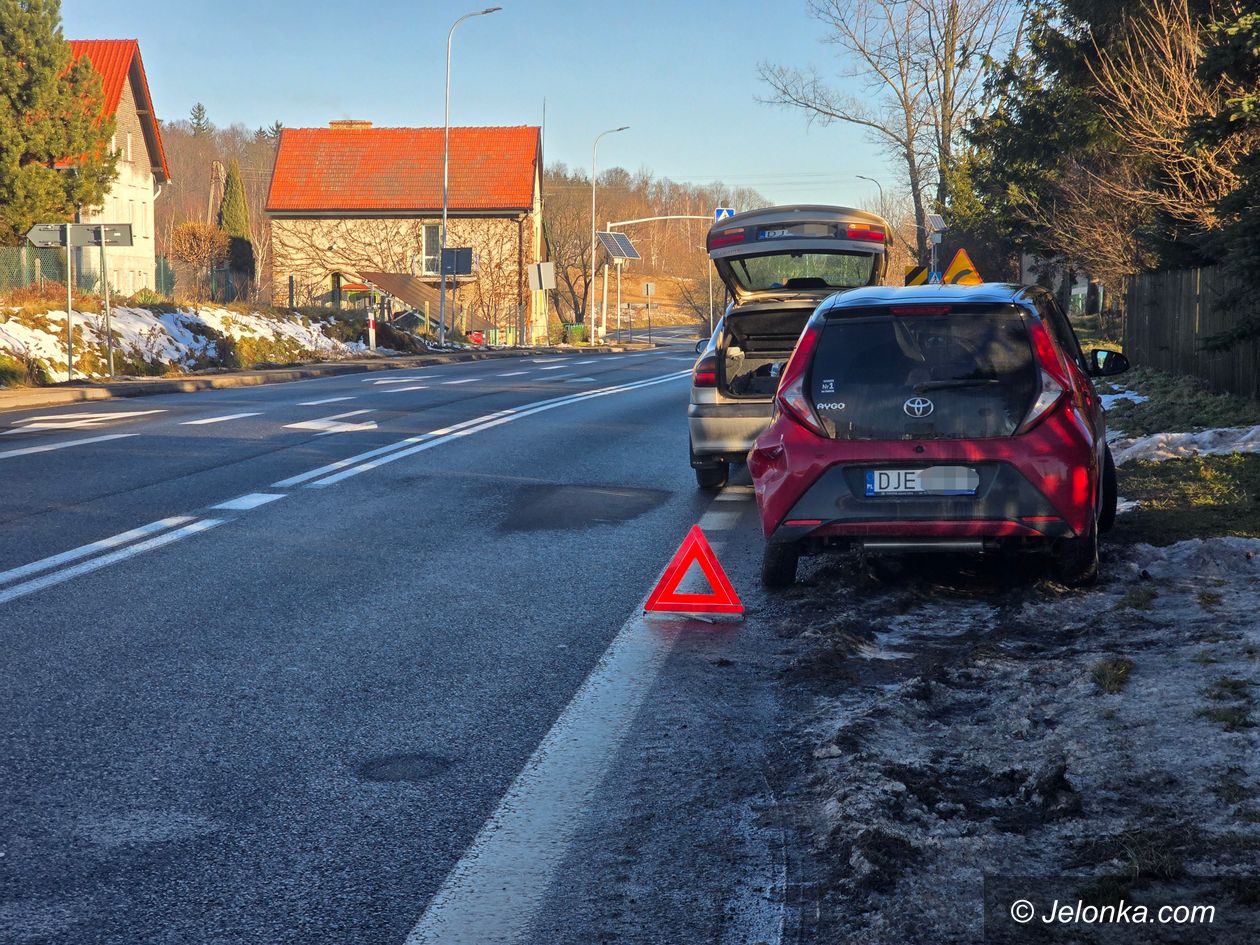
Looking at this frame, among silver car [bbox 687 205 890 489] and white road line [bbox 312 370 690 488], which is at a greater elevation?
silver car [bbox 687 205 890 489]

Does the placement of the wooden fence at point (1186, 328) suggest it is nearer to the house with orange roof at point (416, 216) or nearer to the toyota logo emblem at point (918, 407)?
→ the toyota logo emblem at point (918, 407)

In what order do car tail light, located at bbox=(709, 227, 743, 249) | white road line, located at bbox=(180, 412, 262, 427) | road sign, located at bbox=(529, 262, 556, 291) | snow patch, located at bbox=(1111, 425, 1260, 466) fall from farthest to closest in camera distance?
1. road sign, located at bbox=(529, 262, 556, 291)
2. white road line, located at bbox=(180, 412, 262, 427)
3. car tail light, located at bbox=(709, 227, 743, 249)
4. snow patch, located at bbox=(1111, 425, 1260, 466)

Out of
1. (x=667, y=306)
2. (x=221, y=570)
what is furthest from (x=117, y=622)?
(x=667, y=306)

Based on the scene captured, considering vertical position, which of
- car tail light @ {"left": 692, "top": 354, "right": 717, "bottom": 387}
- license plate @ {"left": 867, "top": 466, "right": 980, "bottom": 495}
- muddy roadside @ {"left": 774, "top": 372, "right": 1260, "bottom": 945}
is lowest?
muddy roadside @ {"left": 774, "top": 372, "right": 1260, "bottom": 945}

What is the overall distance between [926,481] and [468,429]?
397 inches

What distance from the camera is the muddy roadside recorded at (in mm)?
3531

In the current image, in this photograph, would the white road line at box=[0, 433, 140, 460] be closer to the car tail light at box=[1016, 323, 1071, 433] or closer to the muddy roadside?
the muddy roadside

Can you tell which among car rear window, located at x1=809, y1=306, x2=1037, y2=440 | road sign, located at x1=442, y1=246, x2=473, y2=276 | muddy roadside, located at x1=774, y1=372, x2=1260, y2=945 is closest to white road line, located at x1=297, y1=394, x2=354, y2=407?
muddy roadside, located at x1=774, y1=372, x2=1260, y2=945

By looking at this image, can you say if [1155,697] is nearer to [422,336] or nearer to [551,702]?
[551,702]

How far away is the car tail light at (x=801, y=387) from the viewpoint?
281 inches

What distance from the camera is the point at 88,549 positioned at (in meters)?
8.39

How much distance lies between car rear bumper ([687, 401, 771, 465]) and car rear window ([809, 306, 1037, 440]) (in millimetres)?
3947

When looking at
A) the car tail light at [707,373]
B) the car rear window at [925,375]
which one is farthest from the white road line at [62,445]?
the car rear window at [925,375]

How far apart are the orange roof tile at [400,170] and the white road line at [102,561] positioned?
198 feet
